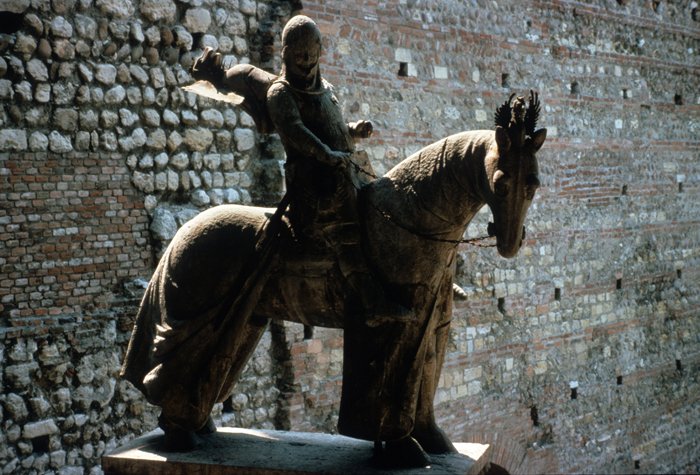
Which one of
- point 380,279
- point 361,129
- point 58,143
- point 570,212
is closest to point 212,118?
point 58,143

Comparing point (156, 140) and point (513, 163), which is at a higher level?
point (156, 140)

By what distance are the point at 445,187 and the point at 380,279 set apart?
0.57 m

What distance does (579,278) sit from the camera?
30.6ft

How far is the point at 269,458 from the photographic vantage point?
3.96 metres

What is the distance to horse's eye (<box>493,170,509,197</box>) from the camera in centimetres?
324

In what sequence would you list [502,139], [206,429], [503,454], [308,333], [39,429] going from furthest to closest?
[503,454], [308,333], [39,429], [206,429], [502,139]

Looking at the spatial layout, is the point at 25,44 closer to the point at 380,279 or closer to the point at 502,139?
the point at 380,279

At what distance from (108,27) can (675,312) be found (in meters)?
8.97

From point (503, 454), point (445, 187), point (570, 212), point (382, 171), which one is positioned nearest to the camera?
point (445, 187)

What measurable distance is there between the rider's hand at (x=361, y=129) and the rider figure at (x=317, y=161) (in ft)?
0.04

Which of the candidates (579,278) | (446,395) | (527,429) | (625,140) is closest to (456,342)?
(446,395)

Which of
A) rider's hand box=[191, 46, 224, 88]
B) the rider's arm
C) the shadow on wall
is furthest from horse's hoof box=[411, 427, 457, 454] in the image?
the shadow on wall

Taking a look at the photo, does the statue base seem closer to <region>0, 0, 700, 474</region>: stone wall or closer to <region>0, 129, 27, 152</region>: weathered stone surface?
<region>0, 0, 700, 474</region>: stone wall

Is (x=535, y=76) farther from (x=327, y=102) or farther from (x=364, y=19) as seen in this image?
(x=327, y=102)
